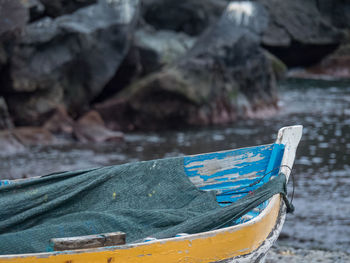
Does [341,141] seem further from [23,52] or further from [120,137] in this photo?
[23,52]

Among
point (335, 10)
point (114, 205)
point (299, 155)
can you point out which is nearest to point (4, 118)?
point (299, 155)

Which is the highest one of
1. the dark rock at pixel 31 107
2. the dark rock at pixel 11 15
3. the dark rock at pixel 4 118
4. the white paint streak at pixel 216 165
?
the white paint streak at pixel 216 165

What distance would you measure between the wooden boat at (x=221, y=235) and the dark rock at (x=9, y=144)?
25.3 feet

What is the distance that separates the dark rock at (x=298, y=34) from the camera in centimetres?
3103

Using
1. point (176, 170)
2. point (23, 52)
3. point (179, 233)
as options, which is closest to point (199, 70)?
point (23, 52)

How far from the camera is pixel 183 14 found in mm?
25797

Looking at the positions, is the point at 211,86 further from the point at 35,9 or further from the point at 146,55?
the point at 35,9

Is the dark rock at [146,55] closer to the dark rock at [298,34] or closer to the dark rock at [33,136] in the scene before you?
the dark rock at [33,136]

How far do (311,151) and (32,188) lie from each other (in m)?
8.30

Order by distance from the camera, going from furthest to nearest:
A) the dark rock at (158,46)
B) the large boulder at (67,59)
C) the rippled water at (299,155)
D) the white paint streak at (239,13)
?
the dark rock at (158,46), the white paint streak at (239,13), the large boulder at (67,59), the rippled water at (299,155)

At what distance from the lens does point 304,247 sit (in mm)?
6270

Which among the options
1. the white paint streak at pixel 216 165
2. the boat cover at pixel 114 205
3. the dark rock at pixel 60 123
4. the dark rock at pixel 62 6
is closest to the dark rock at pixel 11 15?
the dark rock at pixel 60 123

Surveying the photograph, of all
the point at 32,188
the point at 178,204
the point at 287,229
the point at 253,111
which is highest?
the point at 32,188

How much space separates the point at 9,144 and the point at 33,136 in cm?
96
